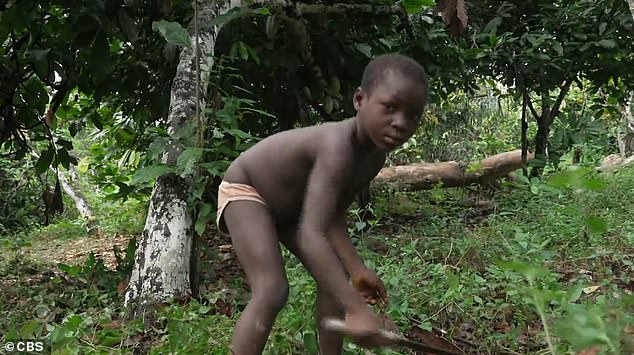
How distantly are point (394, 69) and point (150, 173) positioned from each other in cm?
136

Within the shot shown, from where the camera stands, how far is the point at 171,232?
325cm

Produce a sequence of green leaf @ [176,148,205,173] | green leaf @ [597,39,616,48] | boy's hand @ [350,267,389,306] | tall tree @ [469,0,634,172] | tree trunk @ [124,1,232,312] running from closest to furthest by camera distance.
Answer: boy's hand @ [350,267,389,306] < green leaf @ [176,148,205,173] < tree trunk @ [124,1,232,312] < green leaf @ [597,39,616,48] < tall tree @ [469,0,634,172]

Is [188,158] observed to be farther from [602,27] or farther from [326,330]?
[602,27]

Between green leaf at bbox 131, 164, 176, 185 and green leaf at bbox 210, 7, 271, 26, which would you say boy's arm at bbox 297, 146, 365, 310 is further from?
green leaf at bbox 210, 7, 271, 26

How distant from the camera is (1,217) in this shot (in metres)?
9.05

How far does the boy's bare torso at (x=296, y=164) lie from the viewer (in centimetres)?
224

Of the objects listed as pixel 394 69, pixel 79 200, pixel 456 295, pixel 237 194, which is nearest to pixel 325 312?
pixel 237 194

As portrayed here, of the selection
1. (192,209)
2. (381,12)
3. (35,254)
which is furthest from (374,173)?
(35,254)

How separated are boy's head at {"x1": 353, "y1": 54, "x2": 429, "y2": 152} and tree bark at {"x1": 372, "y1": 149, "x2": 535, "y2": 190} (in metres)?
5.33

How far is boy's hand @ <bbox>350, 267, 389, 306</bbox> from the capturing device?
93.9 inches

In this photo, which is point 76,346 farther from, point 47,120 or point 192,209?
point 47,120

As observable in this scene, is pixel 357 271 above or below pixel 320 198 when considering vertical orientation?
below

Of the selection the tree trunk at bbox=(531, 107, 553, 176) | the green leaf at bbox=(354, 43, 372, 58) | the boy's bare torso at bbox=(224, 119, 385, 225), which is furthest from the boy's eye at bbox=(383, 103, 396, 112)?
the tree trunk at bbox=(531, 107, 553, 176)

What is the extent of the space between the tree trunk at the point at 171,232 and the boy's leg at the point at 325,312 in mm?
850
